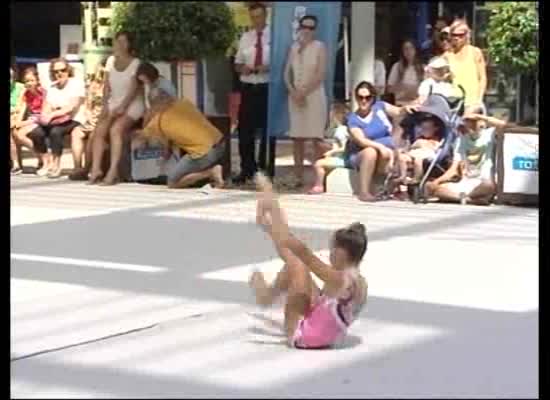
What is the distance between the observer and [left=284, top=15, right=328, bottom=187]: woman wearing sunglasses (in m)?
11.5

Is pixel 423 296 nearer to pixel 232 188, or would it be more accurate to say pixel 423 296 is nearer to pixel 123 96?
pixel 232 188

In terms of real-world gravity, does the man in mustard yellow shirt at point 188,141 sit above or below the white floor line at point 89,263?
above

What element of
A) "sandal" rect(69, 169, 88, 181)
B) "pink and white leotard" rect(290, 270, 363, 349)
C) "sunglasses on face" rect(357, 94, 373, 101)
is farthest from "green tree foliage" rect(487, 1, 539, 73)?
"pink and white leotard" rect(290, 270, 363, 349)

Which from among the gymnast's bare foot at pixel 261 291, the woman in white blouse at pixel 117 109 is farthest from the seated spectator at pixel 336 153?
the gymnast's bare foot at pixel 261 291

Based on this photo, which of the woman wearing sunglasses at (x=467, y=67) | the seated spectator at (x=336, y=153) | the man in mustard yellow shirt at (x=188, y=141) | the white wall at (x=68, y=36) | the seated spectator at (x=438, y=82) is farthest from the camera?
the white wall at (x=68, y=36)

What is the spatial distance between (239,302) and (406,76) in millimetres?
8185

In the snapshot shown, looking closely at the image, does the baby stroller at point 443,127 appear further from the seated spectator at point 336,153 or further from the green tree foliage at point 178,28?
the green tree foliage at point 178,28

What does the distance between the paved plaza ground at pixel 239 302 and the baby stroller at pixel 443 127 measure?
27 centimetres

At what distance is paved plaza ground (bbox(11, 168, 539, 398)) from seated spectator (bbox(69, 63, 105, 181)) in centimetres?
168

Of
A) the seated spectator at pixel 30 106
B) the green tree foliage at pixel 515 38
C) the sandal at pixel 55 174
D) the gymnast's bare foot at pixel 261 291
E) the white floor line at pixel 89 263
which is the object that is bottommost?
the white floor line at pixel 89 263

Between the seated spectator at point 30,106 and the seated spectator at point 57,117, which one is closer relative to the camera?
the seated spectator at point 30,106

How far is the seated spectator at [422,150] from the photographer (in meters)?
10.5

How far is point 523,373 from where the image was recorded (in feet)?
17.3

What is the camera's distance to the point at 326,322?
18.2 feet
